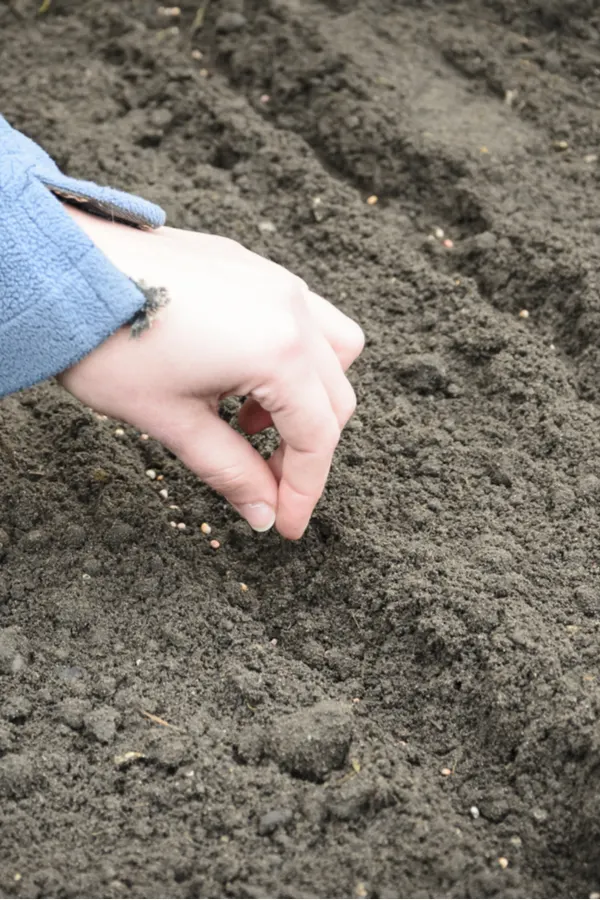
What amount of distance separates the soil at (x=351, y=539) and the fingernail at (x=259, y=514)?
0.15m

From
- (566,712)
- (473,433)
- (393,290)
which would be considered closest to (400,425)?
(473,433)

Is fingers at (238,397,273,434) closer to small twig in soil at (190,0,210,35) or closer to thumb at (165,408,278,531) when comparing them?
thumb at (165,408,278,531)

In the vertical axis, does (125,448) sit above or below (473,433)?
below

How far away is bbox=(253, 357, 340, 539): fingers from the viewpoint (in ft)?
4.58

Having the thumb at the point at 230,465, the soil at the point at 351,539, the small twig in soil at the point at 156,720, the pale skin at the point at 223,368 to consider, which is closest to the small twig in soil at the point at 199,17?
the soil at the point at 351,539

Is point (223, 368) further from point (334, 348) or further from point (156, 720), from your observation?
point (156, 720)

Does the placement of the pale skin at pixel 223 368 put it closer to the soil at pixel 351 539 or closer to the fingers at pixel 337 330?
the fingers at pixel 337 330

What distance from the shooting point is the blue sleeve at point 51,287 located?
1.37 m

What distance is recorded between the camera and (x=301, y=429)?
142 centimetres

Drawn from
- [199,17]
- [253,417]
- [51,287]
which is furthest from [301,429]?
[199,17]

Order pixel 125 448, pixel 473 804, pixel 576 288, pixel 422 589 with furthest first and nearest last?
pixel 576 288, pixel 125 448, pixel 422 589, pixel 473 804

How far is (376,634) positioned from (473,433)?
0.44 m

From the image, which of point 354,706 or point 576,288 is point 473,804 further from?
point 576,288

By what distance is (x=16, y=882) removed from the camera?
129cm
